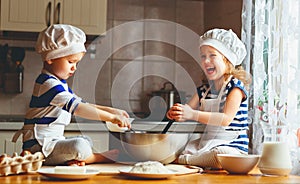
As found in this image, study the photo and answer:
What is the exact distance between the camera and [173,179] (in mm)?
1281

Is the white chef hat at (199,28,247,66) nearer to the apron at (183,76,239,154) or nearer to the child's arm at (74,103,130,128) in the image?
the apron at (183,76,239,154)

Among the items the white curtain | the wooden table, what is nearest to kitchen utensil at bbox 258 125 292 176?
the wooden table

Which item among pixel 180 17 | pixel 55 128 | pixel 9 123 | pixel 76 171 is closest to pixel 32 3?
pixel 9 123

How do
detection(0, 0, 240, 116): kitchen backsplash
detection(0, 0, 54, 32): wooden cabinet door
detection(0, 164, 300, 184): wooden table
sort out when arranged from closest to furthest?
detection(0, 164, 300, 184): wooden table, detection(0, 0, 54, 32): wooden cabinet door, detection(0, 0, 240, 116): kitchen backsplash

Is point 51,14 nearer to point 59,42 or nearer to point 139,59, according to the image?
point 139,59

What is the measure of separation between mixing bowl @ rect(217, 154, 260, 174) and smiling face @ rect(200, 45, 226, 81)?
45 cm

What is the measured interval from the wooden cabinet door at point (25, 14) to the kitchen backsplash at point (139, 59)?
0.34m

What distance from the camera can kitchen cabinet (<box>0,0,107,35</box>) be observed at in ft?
9.76

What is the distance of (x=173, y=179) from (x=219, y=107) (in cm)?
50

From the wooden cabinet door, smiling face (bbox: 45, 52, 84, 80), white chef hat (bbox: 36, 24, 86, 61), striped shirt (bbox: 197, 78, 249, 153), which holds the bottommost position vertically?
striped shirt (bbox: 197, 78, 249, 153)

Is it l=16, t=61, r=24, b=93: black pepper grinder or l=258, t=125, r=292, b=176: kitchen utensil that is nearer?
l=258, t=125, r=292, b=176: kitchen utensil

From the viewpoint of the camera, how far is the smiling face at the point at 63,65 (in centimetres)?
166

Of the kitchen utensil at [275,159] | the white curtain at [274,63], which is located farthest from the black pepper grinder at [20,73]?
the kitchen utensil at [275,159]

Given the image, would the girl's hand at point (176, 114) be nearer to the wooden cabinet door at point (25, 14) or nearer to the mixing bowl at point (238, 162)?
the mixing bowl at point (238, 162)
